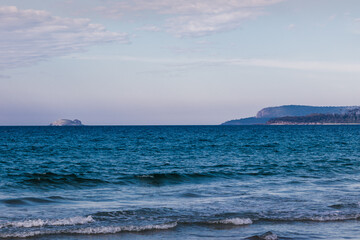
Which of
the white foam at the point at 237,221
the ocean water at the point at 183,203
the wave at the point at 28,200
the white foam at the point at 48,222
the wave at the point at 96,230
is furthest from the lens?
the wave at the point at 28,200

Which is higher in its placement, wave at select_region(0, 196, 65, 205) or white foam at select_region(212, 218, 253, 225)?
wave at select_region(0, 196, 65, 205)

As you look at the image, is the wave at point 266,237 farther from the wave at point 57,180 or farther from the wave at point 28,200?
the wave at point 57,180

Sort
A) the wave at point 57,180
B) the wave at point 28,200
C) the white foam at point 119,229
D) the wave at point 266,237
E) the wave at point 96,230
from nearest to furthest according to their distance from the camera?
the wave at point 266,237 < the wave at point 96,230 < the white foam at point 119,229 < the wave at point 28,200 < the wave at point 57,180

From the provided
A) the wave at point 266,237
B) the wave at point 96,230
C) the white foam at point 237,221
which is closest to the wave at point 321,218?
the white foam at point 237,221

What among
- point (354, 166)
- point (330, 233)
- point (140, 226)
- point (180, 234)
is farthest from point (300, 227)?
point (354, 166)

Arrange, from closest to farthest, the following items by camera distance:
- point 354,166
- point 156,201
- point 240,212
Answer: point 240,212
point 156,201
point 354,166

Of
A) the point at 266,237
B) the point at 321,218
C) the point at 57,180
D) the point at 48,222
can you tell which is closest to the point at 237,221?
the point at 266,237

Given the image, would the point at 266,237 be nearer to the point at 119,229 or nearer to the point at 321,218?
the point at 321,218

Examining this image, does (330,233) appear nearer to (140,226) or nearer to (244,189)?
(140,226)

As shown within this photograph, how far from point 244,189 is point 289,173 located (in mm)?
8286

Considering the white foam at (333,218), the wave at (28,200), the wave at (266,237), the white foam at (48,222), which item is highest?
the white foam at (48,222)

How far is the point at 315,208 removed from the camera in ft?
53.9

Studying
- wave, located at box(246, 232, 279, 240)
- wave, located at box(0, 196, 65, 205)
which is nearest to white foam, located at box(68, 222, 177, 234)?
wave, located at box(246, 232, 279, 240)

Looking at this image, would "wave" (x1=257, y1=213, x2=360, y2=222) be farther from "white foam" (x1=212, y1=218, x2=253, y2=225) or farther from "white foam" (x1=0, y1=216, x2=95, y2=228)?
"white foam" (x1=0, y1=216, x2=95, y2=228)
